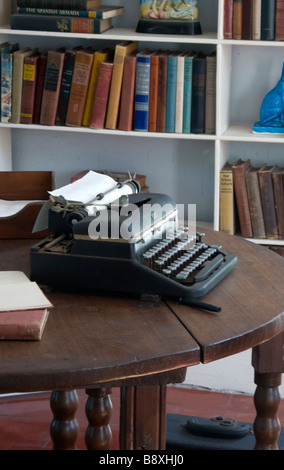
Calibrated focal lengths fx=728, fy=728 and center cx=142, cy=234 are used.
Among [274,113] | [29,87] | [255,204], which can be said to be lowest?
[255,204]

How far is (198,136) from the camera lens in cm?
285

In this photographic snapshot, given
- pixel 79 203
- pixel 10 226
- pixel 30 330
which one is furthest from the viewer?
pixel 10 226

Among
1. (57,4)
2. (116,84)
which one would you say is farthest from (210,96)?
(57,4)

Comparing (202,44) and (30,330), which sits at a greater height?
(202,44)

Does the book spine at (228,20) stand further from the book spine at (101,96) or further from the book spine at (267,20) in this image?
the book spine at (101,96)

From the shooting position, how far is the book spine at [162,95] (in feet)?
9.33

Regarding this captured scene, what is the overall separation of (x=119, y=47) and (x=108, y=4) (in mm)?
347

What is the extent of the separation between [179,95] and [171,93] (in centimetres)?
3

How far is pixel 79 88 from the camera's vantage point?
291 centimetres

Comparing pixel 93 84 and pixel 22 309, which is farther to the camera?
pixel 93 84

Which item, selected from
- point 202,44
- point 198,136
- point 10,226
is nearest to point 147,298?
point 10,226

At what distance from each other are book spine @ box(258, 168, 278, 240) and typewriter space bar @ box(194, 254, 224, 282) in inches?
51.1

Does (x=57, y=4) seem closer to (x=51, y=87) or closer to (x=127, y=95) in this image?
(x=51, y=87)

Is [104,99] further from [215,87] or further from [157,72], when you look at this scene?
[215,87]
